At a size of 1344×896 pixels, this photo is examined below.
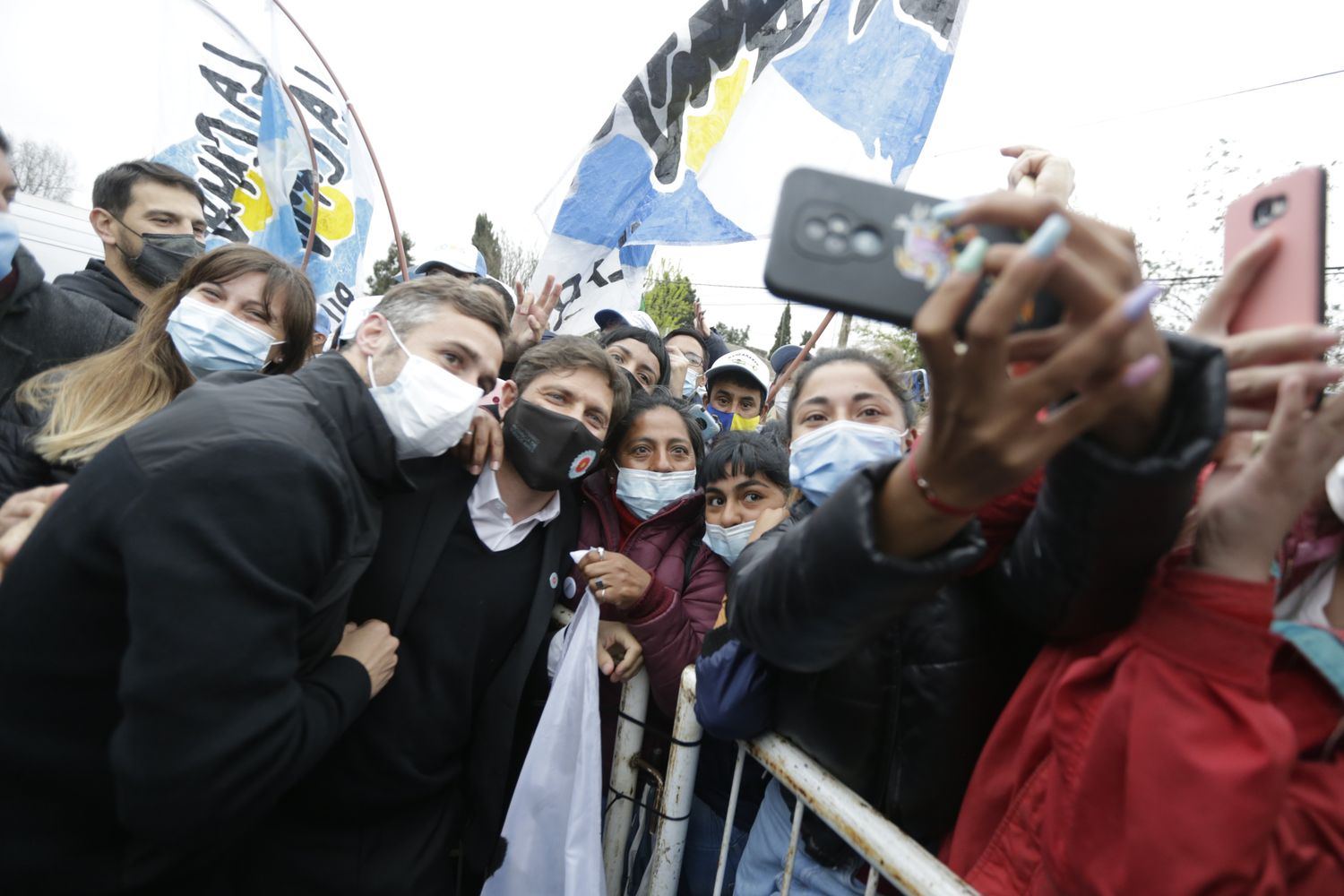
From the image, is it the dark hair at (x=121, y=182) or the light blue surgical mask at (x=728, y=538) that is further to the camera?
the dark hair at (x=121, y=182)

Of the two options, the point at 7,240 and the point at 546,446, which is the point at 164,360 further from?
the point at 546,446

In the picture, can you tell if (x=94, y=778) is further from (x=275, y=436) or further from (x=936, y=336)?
(x=936, y=336)

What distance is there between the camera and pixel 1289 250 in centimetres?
72

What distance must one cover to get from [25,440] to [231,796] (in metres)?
1.61

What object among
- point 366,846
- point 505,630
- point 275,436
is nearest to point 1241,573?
point 275,436

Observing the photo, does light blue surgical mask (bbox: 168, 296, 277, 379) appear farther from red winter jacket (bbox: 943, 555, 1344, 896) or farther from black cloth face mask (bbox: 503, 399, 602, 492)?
red winter jacket (bbox: 943, 555, 1344, 896)

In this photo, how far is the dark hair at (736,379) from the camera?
4.17 metres

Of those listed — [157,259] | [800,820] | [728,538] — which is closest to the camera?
[800,820]

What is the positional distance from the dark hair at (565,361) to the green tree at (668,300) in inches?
760

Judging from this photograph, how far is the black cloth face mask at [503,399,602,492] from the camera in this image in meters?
2.00

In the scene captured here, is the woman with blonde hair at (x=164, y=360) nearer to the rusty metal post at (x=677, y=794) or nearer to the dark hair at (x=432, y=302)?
the dark hair at (x=432, y=302)

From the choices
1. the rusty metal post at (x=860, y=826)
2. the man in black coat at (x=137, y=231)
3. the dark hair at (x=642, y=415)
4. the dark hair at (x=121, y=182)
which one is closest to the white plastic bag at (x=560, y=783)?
the rusty metal post at (x=860, y=826)

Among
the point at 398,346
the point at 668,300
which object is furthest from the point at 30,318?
the point at 668,300

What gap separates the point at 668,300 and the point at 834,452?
2230 cm
